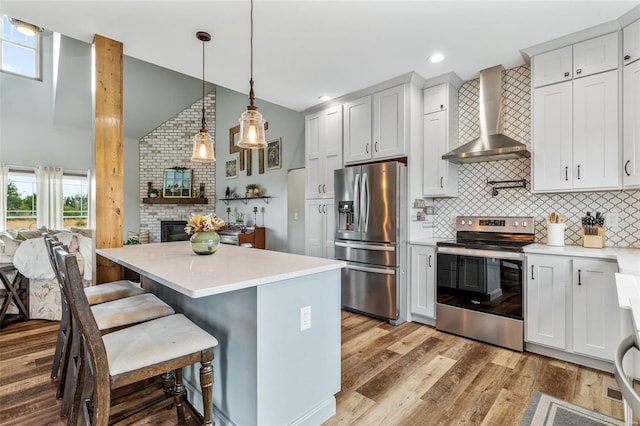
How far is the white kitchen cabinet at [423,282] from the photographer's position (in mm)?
3287

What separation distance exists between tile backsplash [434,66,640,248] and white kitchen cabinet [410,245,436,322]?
575 mm

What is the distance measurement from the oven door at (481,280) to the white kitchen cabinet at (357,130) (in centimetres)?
148

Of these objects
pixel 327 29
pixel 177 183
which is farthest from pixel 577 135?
pixel 177 183

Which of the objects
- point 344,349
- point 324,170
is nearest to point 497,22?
point 324,170

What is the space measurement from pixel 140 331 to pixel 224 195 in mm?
6143

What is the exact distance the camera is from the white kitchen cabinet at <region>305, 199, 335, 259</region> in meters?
4.12

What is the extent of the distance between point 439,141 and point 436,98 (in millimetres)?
491

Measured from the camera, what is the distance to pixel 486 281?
9.43 ft

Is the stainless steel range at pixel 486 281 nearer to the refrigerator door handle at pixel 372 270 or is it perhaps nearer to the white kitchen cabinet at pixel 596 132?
the refrigerator door handle at pixel 372 270

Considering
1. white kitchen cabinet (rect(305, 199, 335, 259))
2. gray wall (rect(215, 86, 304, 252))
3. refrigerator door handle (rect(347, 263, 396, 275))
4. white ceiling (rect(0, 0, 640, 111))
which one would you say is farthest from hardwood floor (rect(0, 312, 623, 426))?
gray wall (rect(215, 86, 304, 252))

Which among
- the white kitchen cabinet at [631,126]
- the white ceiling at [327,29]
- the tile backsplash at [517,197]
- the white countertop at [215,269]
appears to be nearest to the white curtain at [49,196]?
the white ceiling at [327,29]

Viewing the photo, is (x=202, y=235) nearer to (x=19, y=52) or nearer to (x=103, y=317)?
(x=103, y=317)

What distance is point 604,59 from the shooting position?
99.6 inches

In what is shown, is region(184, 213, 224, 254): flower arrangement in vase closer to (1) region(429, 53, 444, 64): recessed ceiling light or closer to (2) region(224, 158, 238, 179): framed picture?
(1) region(429, 53, 444, 64): recessed ceiling light
